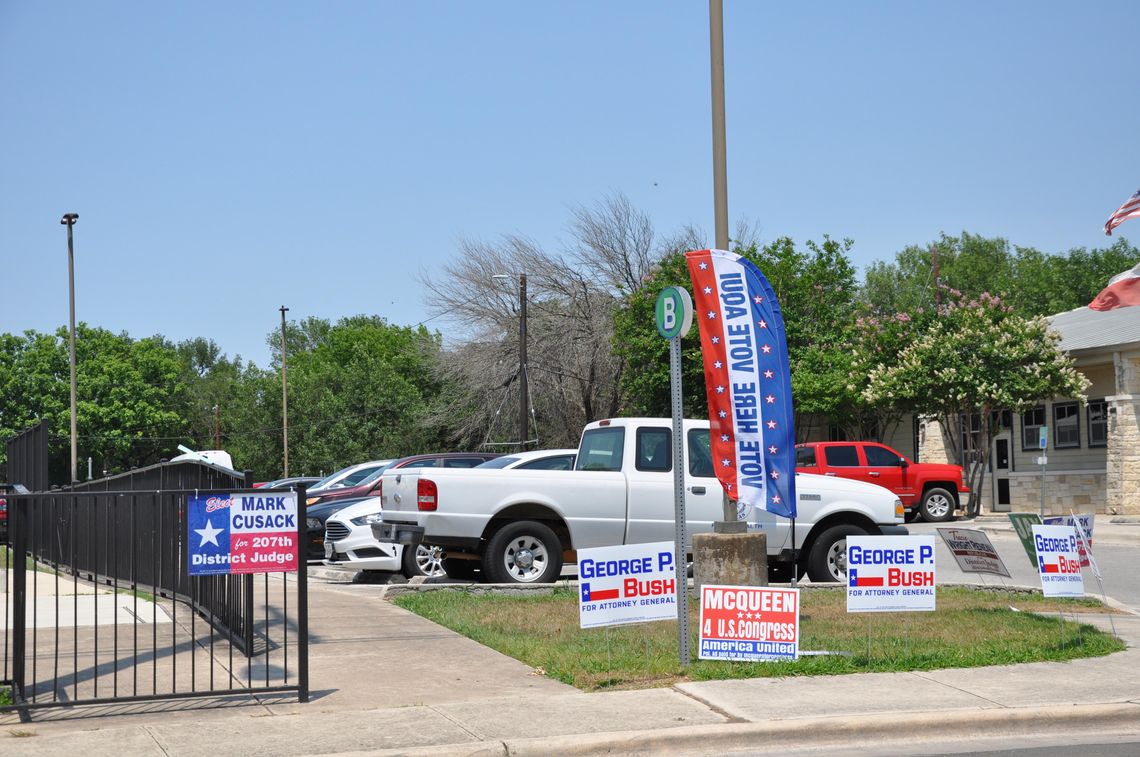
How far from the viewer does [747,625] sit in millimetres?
8852

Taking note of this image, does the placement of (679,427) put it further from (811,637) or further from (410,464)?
(410,464)

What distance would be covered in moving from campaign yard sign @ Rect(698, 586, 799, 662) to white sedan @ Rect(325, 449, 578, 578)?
220 inches

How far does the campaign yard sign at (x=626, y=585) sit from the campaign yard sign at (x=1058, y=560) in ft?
11.1

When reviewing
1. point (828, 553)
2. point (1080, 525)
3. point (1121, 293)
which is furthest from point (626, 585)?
point (1121, 293)

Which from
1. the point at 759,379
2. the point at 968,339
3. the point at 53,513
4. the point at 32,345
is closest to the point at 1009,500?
the point at 968,339

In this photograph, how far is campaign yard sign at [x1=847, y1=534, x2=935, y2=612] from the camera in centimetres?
928

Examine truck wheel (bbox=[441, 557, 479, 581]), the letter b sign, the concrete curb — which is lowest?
the concrete curb

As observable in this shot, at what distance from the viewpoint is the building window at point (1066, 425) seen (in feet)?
107

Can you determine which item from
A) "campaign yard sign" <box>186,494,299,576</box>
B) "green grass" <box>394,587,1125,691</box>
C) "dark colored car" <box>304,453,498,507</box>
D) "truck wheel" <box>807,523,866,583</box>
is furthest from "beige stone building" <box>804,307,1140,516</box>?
"campaign yard sign" <box>186,494,299,576</box>

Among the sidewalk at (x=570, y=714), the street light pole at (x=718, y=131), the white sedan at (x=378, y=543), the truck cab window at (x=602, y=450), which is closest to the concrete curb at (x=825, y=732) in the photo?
the sidewalk at (x=570, y=714)

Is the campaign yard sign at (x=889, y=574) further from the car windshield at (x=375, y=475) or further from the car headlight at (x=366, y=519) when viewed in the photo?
the car windshield at (x=375, y=475)

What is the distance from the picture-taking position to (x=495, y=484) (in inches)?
537

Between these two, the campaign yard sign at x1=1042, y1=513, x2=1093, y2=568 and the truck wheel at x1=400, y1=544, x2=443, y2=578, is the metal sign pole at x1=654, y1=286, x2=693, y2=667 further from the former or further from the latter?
the truck wheel at x1=400, y1=544, x2=443, y2=578

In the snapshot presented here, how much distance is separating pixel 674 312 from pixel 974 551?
16.9ft
